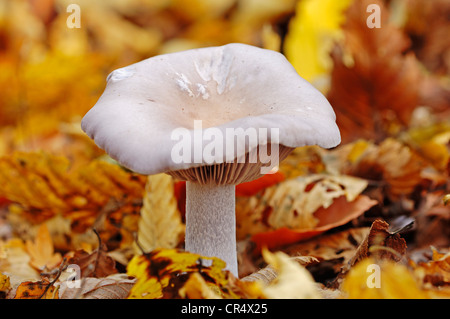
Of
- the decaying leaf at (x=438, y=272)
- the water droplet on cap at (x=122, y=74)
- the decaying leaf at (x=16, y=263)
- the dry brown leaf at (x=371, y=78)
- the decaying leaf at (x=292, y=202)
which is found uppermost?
the dry brown leaf at (x=371, y=78)

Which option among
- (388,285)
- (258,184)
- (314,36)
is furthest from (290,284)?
(314,36)

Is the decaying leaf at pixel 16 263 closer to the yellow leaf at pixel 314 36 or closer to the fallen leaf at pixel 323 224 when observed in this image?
the fallen leaf at pixel 323 224

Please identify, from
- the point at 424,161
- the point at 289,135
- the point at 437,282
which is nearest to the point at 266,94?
the point at 289,135

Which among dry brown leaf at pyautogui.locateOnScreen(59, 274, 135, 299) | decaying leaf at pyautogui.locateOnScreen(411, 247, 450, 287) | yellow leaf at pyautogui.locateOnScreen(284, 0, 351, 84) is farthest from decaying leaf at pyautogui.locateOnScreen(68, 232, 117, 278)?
yellow leaf at pyautogui.locateOnScreen(284, 0, 351, 84)

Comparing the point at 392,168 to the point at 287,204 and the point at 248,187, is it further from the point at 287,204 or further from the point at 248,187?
the point at 248,187

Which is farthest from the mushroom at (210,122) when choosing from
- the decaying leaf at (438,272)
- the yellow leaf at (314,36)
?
the yellow leaf at (314,36)

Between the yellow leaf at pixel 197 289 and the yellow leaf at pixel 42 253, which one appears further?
the yellow leaf at pixel 42 253
